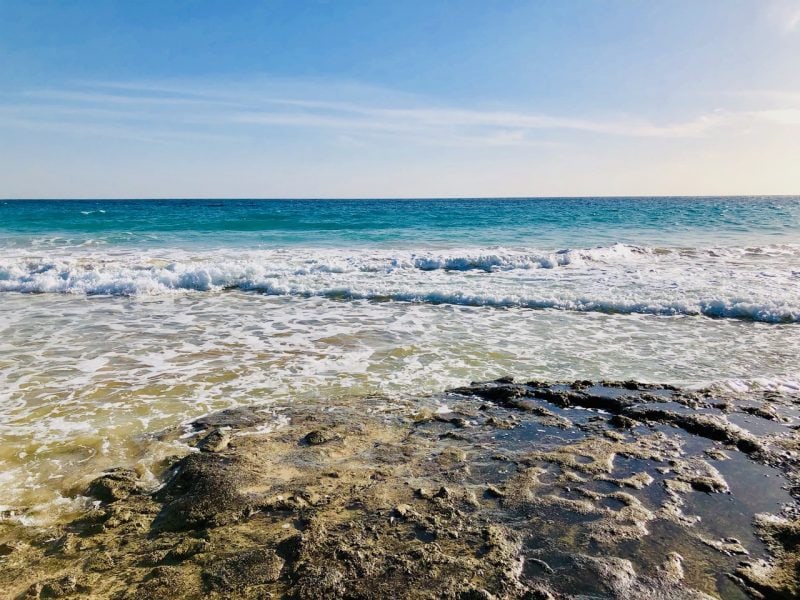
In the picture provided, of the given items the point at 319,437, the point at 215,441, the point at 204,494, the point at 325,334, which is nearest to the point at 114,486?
the point at 204,494

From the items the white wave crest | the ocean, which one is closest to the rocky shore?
the ocean

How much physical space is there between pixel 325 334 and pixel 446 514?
20.4 ft

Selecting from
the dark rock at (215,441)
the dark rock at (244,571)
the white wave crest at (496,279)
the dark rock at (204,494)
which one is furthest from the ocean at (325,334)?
the dark rock at (244,571)

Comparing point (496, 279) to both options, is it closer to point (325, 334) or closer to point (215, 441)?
point (325, 334)

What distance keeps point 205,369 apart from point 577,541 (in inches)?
233

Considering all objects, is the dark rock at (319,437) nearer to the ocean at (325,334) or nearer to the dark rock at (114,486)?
the ocean at (325,334)

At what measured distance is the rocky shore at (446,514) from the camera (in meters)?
3.12

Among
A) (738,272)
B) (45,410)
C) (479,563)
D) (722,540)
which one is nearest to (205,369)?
(45,410)

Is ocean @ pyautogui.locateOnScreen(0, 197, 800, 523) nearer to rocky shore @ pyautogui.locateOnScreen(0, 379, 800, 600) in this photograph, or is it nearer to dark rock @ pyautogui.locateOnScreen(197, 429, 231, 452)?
dark rock @ pyautogui.locateOnScreen(197, 429, 231, 452)

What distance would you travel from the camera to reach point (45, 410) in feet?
19.8

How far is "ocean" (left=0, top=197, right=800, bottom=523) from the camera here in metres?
5.88

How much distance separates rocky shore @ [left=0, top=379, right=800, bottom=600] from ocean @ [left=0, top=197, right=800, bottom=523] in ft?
2.30

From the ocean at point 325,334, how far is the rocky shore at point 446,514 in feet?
2.30

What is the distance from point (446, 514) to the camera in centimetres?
378
